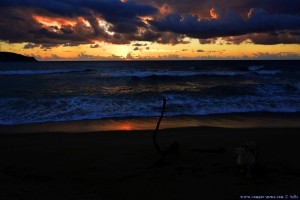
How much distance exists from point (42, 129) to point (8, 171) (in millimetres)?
4326

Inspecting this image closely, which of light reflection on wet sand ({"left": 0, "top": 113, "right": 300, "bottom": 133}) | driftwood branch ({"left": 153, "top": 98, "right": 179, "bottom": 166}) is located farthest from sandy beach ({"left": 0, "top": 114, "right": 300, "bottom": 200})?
light reflection on wet sand ({"left": 0, "top": 113, "right": 300, "bottom": 133})

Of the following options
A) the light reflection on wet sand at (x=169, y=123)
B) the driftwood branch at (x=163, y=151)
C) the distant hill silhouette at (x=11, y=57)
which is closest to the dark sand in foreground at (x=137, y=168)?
the driftwood branch at (x=163, y=151)

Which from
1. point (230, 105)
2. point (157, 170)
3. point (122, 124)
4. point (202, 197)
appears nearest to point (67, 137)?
point (122, 124)

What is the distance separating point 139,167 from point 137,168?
0.21 ft

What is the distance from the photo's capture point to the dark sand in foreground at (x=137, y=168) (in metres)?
4.62

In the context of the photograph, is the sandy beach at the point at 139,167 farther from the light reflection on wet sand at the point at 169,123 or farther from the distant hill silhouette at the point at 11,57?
the distant hill silhouette at the point at 11,57

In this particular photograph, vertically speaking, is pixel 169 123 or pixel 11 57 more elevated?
pixel 11 57

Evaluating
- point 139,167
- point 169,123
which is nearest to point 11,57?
point 169,123

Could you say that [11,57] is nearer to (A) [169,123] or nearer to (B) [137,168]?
(A) [169,123]

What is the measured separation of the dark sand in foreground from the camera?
462 centimetres

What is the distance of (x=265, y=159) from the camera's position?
20.2 feet

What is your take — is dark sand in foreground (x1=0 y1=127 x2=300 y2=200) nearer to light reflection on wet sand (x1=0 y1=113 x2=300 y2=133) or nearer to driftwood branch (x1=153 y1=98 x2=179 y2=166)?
driftwood branch (x1=153 y1=98 x2=179 y2=166)

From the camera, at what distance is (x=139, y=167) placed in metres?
5.81

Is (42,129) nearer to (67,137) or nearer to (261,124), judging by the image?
(67,137)
